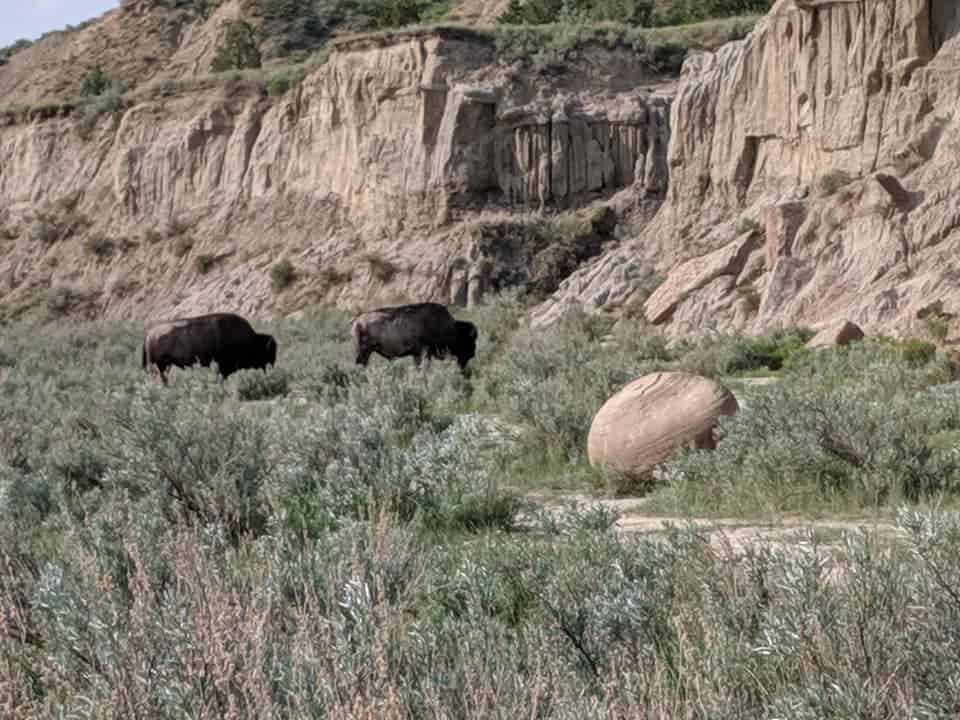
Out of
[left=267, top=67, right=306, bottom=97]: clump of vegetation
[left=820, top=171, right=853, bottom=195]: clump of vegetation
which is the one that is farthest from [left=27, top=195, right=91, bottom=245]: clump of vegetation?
[left=820, top=171, right=853, bottom=195]: clump of vegetation

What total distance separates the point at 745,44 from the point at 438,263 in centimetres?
960

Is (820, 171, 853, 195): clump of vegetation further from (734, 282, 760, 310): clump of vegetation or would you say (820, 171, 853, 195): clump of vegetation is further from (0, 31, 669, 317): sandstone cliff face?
(0, 31, 669, 317): sandstone cliff face

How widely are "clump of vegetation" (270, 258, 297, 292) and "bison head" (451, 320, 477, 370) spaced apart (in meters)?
16.2

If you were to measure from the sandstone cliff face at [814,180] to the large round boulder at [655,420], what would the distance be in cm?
845

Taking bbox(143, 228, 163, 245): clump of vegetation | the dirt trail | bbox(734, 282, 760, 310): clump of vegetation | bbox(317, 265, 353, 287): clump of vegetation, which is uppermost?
the dirt trail

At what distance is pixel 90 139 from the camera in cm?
4516

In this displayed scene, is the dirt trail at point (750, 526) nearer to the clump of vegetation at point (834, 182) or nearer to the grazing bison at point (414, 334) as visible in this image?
the grazing bison at point (414, 334)

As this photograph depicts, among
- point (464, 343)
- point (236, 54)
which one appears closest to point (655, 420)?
point (464, 343)

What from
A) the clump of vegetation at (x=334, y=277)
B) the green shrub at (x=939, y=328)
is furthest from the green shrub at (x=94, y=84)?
the green shrub at (x=939, y=328)

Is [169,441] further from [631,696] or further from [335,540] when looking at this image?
[631,696]

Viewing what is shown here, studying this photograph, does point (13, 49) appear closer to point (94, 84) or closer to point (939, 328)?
point (94, 84)

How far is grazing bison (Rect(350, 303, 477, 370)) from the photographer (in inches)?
766

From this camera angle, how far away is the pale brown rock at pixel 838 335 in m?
18.0

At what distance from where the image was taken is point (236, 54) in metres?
50.6
